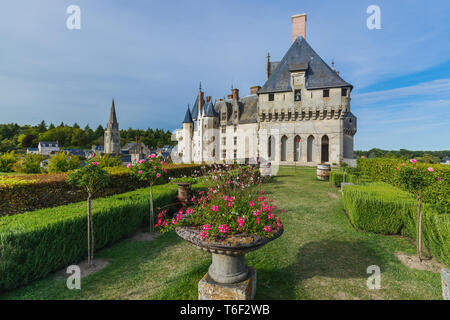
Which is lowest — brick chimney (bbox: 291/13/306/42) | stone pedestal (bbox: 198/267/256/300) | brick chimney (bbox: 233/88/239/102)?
stone pedestal (bbox: 198/267/256/300)

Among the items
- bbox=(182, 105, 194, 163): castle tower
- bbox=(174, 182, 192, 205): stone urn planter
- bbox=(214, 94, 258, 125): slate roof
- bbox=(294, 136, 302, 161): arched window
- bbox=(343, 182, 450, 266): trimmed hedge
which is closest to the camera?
bbox=(343, 182, 450, 266): trimmed hedge

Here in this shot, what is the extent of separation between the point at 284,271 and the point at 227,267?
1.71 meters

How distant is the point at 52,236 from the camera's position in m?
4.01

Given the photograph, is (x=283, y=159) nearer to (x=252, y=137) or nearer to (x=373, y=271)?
(x=252, y=137)

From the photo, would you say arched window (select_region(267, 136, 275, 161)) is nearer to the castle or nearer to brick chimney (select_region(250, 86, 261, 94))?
the castle

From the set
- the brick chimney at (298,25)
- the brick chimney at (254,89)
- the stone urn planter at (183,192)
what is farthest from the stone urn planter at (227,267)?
the brick chimney at (254,89)

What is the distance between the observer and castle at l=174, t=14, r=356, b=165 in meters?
28.5

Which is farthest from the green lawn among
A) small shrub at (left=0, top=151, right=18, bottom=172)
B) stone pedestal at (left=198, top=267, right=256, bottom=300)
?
small shrub at (left=0, top=151, right=18, bottom=172)

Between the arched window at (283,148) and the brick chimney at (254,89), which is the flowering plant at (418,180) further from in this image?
the brick chimney at (254,89)

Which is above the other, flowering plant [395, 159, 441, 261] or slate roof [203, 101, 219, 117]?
slate roof [203, 101, 219, 117]

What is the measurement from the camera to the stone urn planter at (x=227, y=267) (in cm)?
286

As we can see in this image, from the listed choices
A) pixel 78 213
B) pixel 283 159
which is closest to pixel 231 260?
pixel 78 213

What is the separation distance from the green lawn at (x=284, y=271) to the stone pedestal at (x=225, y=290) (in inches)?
17.1
